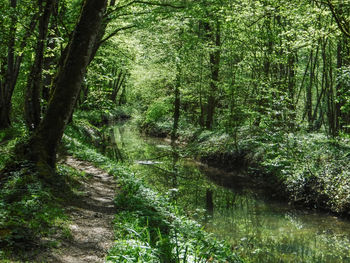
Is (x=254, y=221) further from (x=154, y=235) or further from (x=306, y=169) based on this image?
(x=154, y=235)

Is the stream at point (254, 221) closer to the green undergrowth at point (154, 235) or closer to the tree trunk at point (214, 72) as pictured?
the green undergrowth at point (154, 235)

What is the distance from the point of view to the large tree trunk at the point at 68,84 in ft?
20.4

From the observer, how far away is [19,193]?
16.4 ft

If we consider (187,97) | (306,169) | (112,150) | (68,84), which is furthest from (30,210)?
(187,97)

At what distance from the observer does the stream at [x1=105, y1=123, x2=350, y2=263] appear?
6.57 meters

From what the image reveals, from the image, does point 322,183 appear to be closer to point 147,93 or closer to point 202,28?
point 202,28

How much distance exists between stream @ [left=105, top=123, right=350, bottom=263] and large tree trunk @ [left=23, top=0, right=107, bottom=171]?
2914mm

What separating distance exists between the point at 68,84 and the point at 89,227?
10.3ft

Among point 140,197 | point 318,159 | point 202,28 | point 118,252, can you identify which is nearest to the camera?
point 118,252

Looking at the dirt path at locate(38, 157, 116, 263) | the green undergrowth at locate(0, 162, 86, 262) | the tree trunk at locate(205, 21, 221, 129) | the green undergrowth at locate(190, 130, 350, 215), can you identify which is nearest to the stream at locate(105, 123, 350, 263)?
the green undergrowth at locate(190, 130, 350, 215)

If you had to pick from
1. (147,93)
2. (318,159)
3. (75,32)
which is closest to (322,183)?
(318,159)

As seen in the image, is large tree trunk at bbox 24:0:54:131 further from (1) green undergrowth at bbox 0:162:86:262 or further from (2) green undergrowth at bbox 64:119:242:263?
(2) green undergrowth at bbox 64:119:242:263

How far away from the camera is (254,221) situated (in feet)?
27.8

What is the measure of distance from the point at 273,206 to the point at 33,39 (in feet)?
31.4
